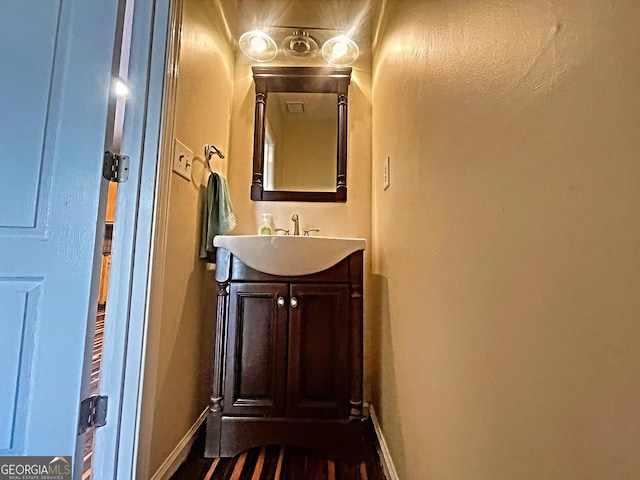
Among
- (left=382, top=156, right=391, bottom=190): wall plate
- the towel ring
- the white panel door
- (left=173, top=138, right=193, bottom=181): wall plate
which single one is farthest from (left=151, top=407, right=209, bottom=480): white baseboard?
(left=382, top=156, right=391, bottom=190): wall plate

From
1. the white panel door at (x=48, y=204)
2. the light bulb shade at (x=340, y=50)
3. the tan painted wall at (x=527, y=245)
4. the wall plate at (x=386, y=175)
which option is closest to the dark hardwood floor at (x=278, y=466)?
the tan painted wall at (x=527, y=245)

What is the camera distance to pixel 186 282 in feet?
4.26

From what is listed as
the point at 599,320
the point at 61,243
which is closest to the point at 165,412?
the point at 61,243

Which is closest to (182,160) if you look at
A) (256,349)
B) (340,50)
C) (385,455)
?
(256,349)

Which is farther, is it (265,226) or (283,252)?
(265,226)

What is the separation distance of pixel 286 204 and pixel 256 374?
0.90 meters

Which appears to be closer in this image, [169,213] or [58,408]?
[58,408]

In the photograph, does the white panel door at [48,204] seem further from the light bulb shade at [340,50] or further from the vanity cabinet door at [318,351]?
the light bulb shade at [340,50]

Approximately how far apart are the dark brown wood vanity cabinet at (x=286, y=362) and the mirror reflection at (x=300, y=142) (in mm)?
660

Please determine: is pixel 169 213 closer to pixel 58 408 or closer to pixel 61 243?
pixel 61 243

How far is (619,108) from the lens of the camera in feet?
1.02

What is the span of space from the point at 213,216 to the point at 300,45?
1.14m

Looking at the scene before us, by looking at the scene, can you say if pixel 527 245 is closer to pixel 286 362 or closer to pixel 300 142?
pixel 286 362

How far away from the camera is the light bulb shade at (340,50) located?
1.85 m
